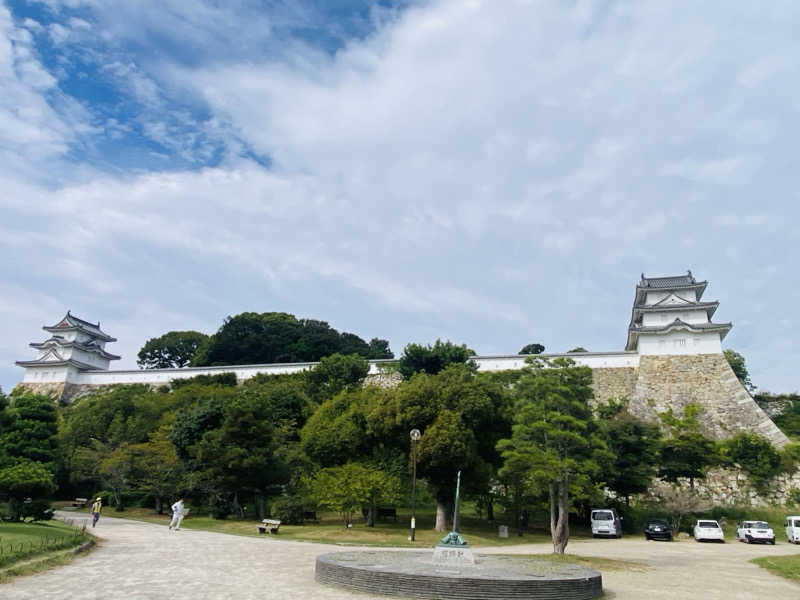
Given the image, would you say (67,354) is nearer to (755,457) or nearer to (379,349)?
(379,349)

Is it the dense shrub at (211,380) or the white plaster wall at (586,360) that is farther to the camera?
the dense shrub at (211,380)

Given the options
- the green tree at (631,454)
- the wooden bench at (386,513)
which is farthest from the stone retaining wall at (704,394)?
the wooden bench at (386,513)

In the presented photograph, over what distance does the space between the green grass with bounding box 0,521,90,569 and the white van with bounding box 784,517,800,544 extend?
80.3 feet

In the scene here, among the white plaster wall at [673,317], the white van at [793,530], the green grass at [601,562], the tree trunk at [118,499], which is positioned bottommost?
the tree trunk at [118,499]

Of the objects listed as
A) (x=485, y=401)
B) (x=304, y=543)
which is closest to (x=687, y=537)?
(x=485, y=401)

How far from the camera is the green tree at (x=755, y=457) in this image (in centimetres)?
2819

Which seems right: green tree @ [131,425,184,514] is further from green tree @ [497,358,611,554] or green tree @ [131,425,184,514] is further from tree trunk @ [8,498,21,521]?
green tree @ [497,358,611,554]

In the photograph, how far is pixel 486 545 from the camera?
18.6 meters

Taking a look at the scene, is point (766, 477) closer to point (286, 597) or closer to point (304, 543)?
point (304, 543)

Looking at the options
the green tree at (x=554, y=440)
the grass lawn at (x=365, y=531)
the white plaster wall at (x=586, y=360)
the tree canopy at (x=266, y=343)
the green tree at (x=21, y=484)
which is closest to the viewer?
the green tree at (x=554, y=440)

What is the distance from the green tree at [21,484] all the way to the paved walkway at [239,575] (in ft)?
7.38

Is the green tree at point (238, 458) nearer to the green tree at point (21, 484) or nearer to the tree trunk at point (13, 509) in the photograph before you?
the green tree at point (21, 484)

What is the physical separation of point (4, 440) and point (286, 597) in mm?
14717

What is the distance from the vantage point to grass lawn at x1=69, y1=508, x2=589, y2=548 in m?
18.5
